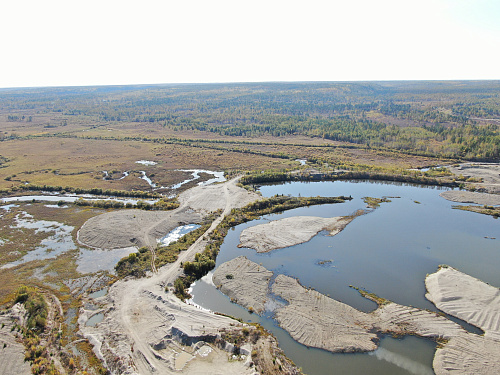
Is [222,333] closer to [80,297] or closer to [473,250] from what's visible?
[80,297]

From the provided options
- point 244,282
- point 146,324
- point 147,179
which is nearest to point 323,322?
point 244,282

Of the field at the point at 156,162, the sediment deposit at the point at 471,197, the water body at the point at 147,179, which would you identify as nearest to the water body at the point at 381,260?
the sediment deposit at the point at 471,197

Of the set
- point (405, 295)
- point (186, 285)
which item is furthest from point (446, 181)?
point (186, 285)

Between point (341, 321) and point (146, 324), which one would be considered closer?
point (146, 324)

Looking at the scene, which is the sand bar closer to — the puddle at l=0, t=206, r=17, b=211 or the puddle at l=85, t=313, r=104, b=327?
the puddle at l=85, t=313, r=104, b=327

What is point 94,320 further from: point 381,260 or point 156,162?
point 156,162

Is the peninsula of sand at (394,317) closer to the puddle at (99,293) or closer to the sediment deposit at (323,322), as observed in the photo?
the sediment deposit at (323,322)

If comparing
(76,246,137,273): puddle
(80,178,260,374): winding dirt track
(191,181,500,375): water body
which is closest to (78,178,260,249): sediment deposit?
(76,246,137,273): puddle
